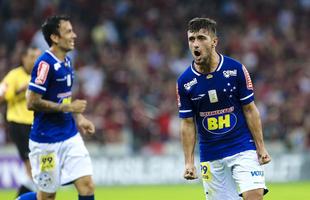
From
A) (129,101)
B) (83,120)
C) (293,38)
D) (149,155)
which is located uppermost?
(293,38)

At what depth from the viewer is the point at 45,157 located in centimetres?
897

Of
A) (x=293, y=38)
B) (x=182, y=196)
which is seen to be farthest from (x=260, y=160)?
(x=293, y=38)

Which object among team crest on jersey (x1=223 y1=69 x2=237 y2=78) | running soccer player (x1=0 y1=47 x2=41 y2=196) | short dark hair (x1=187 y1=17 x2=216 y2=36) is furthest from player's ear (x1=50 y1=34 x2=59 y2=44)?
team crest on jersey (x1=223 y1=69 x2=237 y2=78)

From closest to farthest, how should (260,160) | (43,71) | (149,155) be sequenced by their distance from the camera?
(260,160) < (43,71) < (149,155)

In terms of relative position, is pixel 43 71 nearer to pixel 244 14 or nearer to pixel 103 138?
pixel 103 138

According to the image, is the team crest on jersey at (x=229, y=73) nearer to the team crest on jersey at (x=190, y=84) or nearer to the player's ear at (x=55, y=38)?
the team crest on jersey at (x=190, y=84)

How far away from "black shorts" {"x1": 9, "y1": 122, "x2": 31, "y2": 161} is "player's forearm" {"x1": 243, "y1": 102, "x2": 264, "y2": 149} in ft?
13.5

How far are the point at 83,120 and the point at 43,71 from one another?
802 mm

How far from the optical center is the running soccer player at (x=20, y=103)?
11.1 m

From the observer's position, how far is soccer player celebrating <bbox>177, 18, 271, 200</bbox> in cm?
792

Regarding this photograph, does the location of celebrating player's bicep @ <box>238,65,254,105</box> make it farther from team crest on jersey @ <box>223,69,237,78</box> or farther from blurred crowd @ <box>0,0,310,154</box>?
blurred crowd @ <box>0,0,310,154</box>

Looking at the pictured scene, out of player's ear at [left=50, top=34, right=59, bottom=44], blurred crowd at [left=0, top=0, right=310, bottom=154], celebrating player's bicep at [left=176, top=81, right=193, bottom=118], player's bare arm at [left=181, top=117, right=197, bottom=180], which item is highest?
blurred crowd at [left=0, top=0, right=310, bottom=154]

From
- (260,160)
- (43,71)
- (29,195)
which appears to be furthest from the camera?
(29,195)

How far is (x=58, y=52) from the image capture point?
29.8 ft
